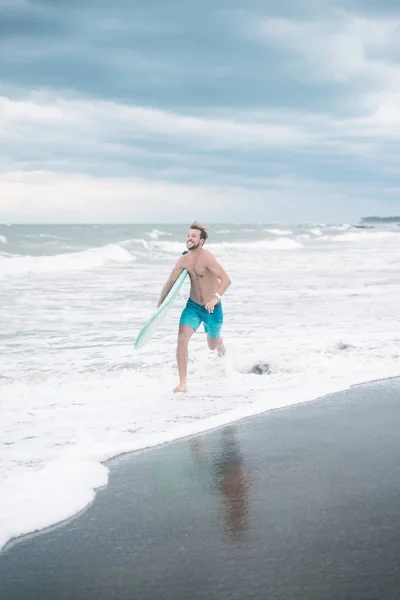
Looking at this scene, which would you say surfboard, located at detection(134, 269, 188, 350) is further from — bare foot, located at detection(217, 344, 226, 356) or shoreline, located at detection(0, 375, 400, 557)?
shoreline, located at detection(0, 375, 400, 557)

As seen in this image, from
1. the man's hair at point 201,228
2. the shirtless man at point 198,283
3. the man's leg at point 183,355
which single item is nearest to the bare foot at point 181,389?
the man's leg at point 183,355

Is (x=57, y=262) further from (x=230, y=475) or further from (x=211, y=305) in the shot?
(x=230, y=475)

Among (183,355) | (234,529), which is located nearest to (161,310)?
(183,355)

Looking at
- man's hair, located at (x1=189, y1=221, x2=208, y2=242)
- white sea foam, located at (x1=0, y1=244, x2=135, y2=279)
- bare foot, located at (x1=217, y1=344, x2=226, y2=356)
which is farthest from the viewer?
white sea foam, located at (x1=0, y1=244, x2=135, y2=279)

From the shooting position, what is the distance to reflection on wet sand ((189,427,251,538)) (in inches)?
140

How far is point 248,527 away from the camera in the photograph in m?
3.46

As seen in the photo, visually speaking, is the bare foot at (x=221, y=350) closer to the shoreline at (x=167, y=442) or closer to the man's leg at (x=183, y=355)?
the man's leg at (x=183, y=355)

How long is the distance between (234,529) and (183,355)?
3.39 meters

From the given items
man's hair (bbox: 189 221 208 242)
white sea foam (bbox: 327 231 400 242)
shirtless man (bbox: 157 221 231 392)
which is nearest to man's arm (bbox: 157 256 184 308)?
shirtless man (bbox: 157 221 231 392)

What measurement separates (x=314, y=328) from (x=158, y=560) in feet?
25.6

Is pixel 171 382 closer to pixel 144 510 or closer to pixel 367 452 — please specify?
pixel 367 452

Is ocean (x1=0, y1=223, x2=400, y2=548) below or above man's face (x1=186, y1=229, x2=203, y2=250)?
below

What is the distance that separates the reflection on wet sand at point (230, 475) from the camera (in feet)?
11.7

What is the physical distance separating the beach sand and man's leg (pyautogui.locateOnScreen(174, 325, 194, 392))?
1620 millimetres
